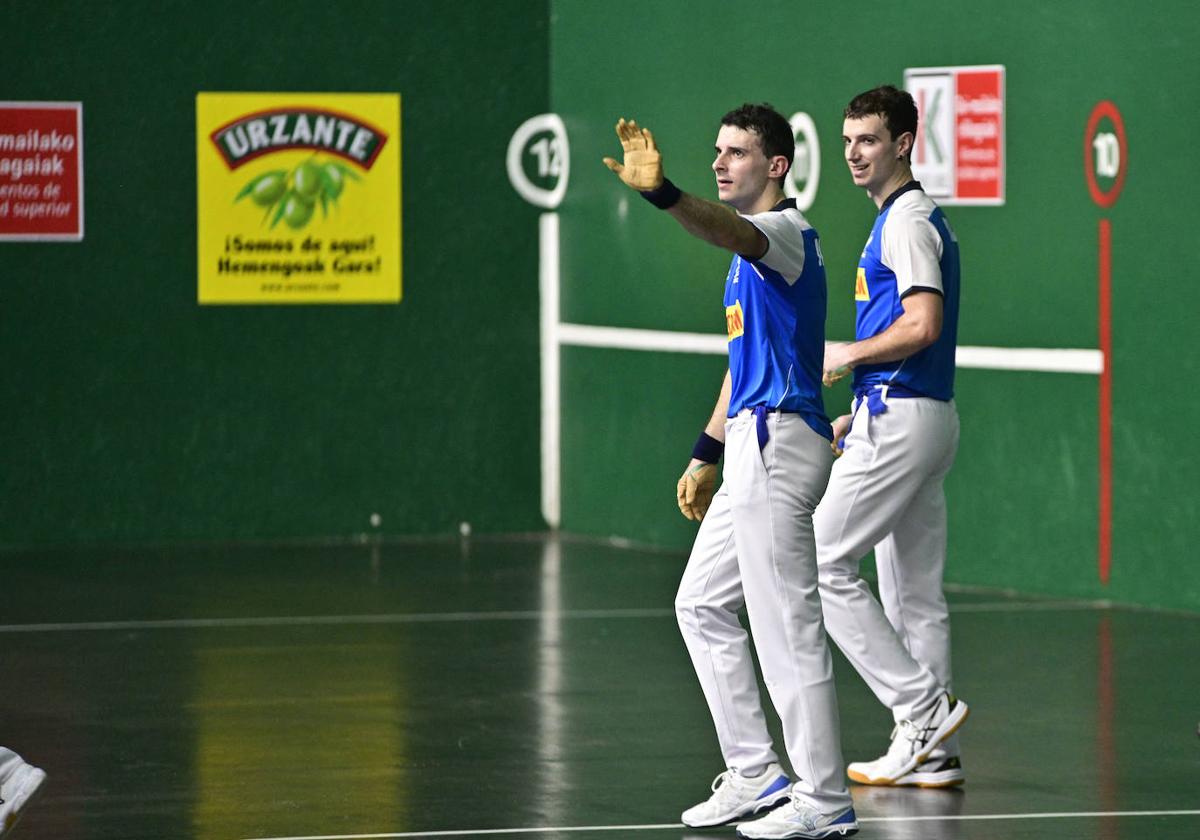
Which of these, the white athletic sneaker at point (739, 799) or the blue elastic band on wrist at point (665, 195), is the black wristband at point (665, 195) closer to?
the blue elastic band on wrist at point (665, 195)

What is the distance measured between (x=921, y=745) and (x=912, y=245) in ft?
4.45

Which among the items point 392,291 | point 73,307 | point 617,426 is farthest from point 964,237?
point 73,307

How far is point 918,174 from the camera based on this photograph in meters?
10.4

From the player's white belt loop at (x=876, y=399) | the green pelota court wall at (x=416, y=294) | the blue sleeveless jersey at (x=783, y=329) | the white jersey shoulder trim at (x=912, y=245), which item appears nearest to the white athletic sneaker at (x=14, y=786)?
the blue sleeveless jersey at (x=783, y=329)

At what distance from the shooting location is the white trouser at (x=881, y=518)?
6457 millimetres

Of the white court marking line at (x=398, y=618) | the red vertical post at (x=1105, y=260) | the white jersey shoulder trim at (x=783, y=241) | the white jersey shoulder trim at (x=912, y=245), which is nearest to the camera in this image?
the white jersey shoulder trim at (x=783, y=241)

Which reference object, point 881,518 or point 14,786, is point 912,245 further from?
point 14,786

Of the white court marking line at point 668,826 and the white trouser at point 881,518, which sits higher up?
the white trouser at point 881,518

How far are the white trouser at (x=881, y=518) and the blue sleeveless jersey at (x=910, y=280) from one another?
2.9 inches

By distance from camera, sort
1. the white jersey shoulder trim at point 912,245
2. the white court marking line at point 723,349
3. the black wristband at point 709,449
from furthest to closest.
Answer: the white court marking line at point 723,349, the white jersey shoulder trim at point 912,245, the black wristband at point 709,449

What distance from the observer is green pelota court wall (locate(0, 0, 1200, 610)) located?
11555 mm

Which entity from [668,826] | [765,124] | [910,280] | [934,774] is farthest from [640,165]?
[934,774]

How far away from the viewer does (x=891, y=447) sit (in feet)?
21.4

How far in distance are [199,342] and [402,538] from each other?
4.84 ft
